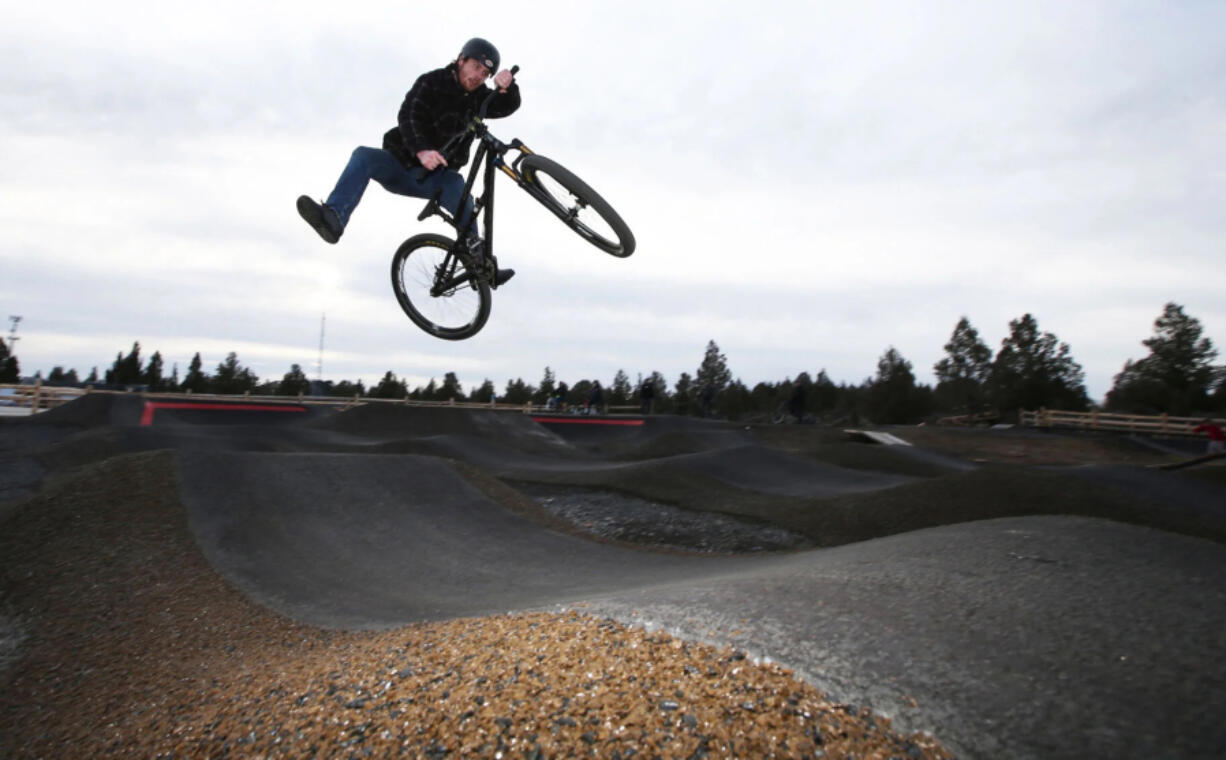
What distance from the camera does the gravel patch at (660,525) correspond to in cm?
1128

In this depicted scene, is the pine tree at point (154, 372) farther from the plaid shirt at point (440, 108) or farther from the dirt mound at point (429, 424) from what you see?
the plaid shirt at point (440, 108)

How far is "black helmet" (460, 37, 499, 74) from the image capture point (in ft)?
16.7

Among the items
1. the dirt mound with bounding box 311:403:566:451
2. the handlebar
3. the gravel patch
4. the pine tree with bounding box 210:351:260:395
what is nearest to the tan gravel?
the handlebar

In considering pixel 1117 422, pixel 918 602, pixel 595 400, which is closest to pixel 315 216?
pixel 918 602

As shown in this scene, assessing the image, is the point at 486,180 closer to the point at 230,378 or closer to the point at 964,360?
the point at 230,378

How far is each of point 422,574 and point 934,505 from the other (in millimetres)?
8432

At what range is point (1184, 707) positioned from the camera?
10.6 ft

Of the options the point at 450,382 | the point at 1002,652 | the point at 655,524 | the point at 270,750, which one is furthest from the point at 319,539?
the point at 450,382

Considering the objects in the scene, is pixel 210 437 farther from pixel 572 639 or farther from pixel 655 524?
pixel 572 639

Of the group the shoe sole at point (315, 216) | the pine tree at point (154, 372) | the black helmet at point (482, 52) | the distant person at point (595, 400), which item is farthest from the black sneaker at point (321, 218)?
the pine tree at point (154, 372)

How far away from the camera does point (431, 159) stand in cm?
552

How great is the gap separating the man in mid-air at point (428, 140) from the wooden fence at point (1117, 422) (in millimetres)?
36858

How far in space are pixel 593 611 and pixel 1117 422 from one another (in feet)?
127

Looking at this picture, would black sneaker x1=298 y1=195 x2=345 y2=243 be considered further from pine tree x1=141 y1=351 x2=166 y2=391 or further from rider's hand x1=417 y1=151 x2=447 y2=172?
pine tree x1=141 y1=351 x2=166 y2=391
